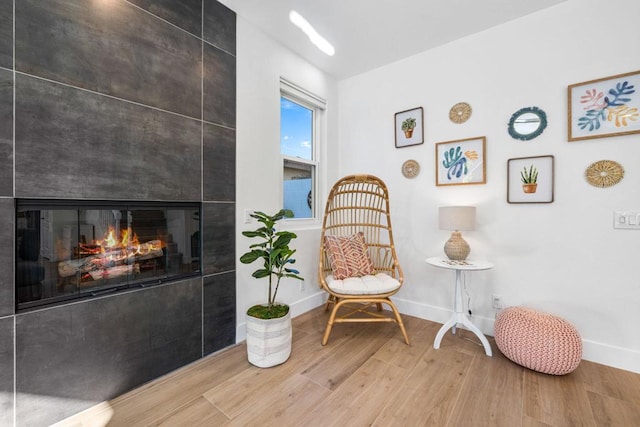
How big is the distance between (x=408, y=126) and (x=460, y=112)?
18.3 inches

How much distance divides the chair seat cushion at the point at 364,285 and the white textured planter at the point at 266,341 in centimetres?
52

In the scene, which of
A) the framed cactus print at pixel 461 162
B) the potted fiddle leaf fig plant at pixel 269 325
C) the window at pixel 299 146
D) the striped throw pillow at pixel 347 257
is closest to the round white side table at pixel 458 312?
the striped throw pillow at pixel 347 257

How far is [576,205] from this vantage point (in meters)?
1.92

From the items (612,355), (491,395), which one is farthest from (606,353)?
(491,395)

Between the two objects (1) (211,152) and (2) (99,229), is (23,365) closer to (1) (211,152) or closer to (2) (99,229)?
(2) (99,229)

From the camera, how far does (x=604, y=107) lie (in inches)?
71.9

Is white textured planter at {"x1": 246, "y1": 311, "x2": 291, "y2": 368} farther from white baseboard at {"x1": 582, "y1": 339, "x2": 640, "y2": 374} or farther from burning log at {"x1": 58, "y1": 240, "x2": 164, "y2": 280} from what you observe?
white baseboard at {"x1": 582, "y1": 339, "x2": 640, "y2": 374}

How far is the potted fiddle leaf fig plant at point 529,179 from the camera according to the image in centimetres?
205

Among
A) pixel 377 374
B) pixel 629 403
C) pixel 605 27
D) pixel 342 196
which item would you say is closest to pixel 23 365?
pixel 377 374

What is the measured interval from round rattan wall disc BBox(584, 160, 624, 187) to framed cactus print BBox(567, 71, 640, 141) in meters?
0.19

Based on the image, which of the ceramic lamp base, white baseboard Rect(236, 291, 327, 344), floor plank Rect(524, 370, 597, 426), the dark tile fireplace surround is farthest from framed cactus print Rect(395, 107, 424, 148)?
floor plank Rect(524, 370, 597, 426)

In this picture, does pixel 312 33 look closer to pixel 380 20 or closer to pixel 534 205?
pixel 380 20

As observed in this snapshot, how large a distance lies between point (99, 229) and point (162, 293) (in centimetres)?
51

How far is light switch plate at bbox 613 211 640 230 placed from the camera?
68.4 inches
